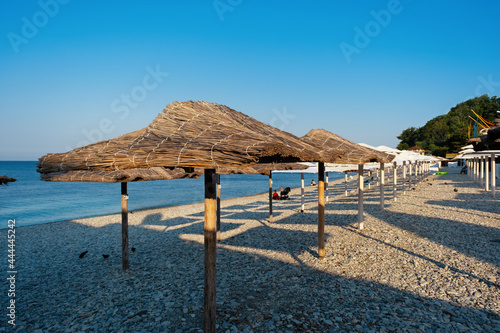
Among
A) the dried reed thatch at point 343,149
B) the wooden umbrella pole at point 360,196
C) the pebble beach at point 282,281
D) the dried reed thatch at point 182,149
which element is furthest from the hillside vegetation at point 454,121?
the dried reed thatch at point 182,149

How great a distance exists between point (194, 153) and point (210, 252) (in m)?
1.24

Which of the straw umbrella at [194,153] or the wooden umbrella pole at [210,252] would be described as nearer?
the straw umbrella at [194,153]

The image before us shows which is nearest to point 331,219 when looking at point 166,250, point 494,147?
point 166,250

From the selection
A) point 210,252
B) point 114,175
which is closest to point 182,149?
point 210,252

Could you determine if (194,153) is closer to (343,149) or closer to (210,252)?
(210,252)

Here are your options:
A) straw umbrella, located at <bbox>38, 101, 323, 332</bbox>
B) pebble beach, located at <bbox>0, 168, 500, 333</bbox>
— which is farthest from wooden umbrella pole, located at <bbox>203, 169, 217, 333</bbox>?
pebble beach, located at <bbox>0, 168, 500, 333</bbox>

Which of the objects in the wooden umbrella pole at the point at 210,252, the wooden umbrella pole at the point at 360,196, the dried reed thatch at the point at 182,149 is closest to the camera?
the dried reed thatch at the point at 182,149

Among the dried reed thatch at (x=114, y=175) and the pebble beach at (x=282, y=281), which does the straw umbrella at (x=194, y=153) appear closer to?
the dried reed thatch at (x=114, y=175)

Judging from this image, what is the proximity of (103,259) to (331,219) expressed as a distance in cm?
818

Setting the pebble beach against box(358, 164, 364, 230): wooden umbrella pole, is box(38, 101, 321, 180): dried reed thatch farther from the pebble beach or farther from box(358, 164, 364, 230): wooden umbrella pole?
box(358, 164, 364, 230): wooden umbrella pole

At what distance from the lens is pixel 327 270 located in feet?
20.4

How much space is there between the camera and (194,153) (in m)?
3.32

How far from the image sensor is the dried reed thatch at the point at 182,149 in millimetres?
3254

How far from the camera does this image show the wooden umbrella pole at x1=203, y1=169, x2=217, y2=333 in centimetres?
358
